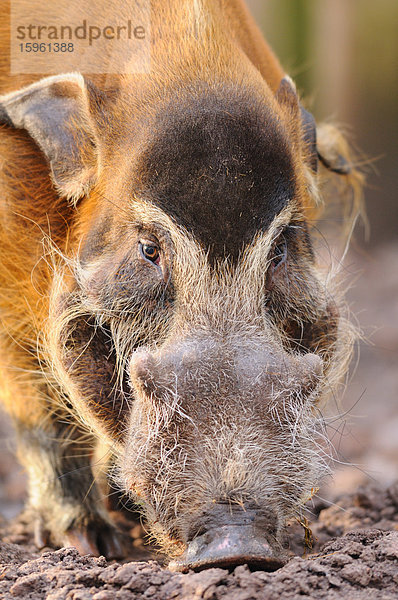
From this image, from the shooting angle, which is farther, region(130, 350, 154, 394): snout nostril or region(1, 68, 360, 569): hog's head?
region(130, 350, 154, 394): snout nostril

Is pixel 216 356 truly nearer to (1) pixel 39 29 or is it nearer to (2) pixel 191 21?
(2) pixel 191 21

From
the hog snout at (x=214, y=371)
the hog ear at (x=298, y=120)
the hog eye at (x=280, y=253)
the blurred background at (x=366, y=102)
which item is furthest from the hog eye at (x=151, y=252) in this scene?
the blurred background at (x=366, y=102)

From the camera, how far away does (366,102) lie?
12.0 metres

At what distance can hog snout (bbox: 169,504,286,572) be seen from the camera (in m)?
2.94

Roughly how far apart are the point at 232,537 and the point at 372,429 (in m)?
4.21

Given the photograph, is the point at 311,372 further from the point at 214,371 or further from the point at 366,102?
the point at 366,102

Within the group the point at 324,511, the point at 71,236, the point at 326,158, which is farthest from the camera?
the point at 326,158

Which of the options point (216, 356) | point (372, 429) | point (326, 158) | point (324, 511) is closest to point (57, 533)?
point (324, 511)

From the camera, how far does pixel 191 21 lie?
4.08m

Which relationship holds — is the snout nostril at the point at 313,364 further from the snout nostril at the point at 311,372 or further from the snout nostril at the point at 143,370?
the snout nostril at the point at 143,370

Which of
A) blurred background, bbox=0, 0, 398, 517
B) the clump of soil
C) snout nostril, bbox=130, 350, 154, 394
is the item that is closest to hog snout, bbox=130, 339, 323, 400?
snout nostril, bbox=130, 350, 154, 394

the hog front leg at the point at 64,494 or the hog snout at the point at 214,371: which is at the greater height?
the hog snout at the point at 214,371

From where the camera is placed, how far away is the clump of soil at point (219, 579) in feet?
8.97

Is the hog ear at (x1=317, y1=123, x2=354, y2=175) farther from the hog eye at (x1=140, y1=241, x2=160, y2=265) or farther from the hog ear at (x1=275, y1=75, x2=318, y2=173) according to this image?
the hog eye at (x1=140, y1=241, x2=160, y2=265)
